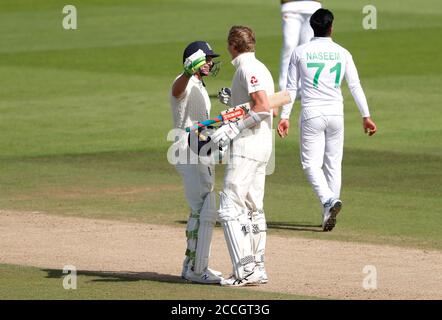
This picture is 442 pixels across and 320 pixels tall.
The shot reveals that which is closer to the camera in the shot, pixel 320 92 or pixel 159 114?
pixel 320 92

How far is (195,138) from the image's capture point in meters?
12.8

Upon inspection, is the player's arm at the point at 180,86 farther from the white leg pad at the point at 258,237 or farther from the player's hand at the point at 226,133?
the white leg pad at the point at 258,237

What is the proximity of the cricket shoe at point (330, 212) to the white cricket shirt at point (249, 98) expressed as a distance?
2.93 meters

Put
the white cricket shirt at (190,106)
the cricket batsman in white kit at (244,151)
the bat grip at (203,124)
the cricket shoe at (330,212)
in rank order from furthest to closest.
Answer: the cricket shoe at (330,212) < the white cricket shirt at (190,106) < the cricket batsman in white kit at (244,151) < the bat grip at (203,124)

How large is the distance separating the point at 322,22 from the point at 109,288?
16.3 ft

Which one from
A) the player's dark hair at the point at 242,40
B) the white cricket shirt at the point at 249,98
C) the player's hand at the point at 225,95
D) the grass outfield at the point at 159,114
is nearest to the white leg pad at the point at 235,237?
the white cricket shirt at the point at 249,98

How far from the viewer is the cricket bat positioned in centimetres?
1219

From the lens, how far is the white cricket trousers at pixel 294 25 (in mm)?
26375

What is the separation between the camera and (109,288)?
40.2 ft

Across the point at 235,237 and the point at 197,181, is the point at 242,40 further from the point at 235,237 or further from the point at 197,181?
the point at 235,237

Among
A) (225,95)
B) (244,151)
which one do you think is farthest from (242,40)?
(244,151)
